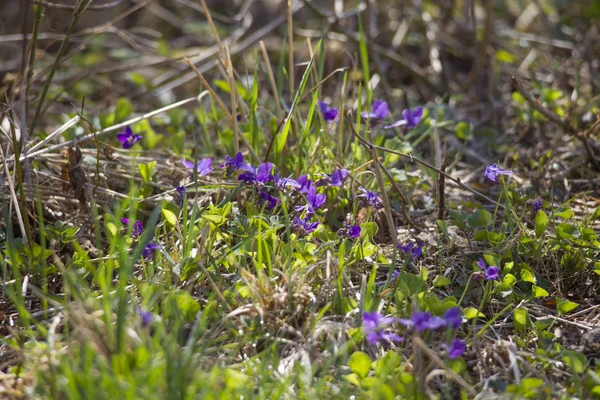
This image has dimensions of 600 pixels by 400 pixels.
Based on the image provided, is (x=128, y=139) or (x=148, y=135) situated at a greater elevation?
(x=128, y=139)

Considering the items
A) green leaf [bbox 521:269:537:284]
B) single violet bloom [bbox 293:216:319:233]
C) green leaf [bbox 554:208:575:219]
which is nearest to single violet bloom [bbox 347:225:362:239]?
single violet bloom [bbox 293:216:319:233]

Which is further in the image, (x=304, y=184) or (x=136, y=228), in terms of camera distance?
(x=304, y=184)

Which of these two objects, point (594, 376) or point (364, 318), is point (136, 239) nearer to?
point (364, 318)

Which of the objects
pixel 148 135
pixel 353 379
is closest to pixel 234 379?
pixel 353 379

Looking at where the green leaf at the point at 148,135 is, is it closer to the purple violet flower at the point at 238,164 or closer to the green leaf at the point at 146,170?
the green leaf at the point at 146,170

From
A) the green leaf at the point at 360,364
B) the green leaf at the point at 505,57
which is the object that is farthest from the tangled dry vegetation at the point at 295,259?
the green leaf at the point at 505,57

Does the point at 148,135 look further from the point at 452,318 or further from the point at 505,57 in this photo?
the point at 505,57

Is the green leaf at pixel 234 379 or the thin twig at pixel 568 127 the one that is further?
the thin twig at pixel 568 127
